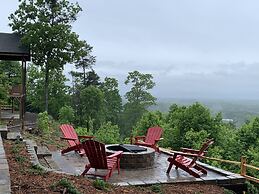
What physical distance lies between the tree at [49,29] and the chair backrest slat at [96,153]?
13885 mm

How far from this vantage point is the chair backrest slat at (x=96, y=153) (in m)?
6.53

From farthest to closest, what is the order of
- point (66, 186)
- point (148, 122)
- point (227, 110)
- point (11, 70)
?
point (227, 110) < point (11, 70) < point (148, 122) < point (66, 186)

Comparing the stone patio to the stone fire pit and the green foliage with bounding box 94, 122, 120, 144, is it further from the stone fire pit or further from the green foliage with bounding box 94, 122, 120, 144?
the green foliage with bounding box 94, 122, 120, 144

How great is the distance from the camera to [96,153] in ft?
21.6

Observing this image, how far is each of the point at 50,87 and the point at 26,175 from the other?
2484cm

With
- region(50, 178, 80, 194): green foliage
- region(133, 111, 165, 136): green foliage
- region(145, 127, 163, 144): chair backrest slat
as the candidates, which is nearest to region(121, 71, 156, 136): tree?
region(133, 111, 165, 136): green foliage

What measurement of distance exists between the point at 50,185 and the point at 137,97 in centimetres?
3566

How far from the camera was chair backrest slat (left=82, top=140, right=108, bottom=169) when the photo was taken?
21.4 feet

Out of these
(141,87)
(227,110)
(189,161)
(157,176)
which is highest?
(141,87)

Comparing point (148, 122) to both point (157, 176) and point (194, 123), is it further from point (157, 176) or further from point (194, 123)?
point (157, 176)

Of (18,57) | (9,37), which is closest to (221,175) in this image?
(18,57)

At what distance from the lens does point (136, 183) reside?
634 cm

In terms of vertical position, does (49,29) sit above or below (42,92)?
above

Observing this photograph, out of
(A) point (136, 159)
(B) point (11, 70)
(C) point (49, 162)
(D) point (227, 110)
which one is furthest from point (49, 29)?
(D) point (227, 110)
